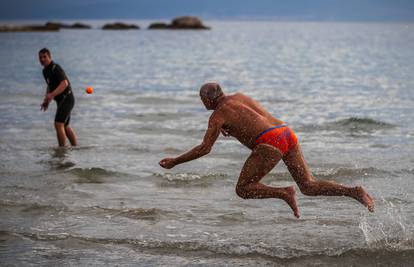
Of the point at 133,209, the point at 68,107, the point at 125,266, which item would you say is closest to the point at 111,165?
the point at 68,107

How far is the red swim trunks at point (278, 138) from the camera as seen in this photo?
681 cm

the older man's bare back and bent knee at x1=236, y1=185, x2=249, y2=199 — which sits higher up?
the older man's bare back

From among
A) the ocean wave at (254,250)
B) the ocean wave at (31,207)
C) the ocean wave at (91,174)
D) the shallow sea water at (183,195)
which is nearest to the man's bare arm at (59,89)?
the shallow sea water at (183,195)

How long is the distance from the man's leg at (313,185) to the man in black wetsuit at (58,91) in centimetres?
633

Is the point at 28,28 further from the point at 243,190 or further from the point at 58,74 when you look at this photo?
the point at 243,190

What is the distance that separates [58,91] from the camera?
39.8 ft

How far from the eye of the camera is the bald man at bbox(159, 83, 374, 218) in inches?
265

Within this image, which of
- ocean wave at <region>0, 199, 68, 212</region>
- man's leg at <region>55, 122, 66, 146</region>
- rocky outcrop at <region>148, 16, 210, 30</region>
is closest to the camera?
ocean wave at <region>0, 199, 68, 212</region>

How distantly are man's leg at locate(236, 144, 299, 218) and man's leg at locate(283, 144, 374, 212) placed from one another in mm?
237

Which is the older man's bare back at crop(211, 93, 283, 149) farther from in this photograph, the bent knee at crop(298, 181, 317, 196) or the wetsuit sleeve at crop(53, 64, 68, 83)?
the wetsuit sleeve at crop(53, 64, 68, 83)

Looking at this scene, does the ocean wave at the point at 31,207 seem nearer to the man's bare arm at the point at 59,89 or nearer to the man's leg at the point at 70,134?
the man's bare arm at the point at 59,89

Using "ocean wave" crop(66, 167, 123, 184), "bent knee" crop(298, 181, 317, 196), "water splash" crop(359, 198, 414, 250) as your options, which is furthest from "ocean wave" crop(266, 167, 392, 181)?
"bent knee" crop(298, 181, 317, 196)

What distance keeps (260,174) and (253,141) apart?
365 mm

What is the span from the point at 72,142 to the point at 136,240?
6230mm
